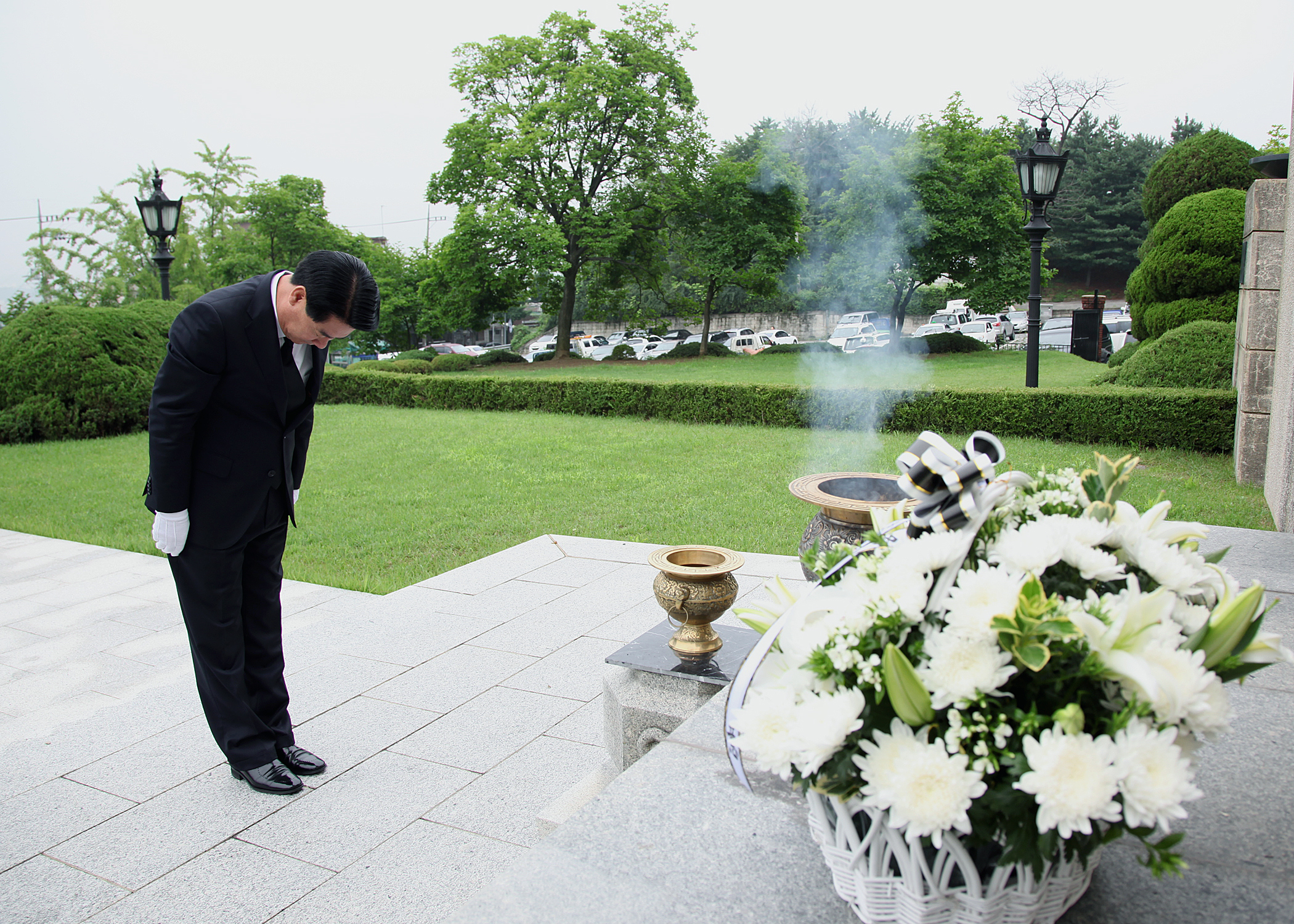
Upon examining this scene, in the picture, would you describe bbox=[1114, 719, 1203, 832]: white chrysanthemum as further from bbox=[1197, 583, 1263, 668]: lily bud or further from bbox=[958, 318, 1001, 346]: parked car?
bbox=[958, 318, 1001, 346]: parked car

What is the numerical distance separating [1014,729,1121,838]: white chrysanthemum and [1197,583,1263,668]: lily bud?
23cm

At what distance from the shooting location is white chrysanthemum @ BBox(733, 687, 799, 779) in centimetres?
104

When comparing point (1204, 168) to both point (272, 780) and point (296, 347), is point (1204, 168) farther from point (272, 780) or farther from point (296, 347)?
point (272, 780)

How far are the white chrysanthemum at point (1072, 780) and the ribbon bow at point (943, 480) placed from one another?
1.07 ft

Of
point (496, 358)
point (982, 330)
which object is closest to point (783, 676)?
point (496, 358)

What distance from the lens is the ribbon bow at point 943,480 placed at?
3.76ft

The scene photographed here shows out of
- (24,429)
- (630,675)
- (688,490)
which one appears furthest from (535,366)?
(630,675)

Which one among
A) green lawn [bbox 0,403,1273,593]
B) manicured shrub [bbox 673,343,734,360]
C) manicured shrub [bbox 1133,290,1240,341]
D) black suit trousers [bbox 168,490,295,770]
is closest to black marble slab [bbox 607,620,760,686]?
black suit trousers [bbox 168,490,295,770]

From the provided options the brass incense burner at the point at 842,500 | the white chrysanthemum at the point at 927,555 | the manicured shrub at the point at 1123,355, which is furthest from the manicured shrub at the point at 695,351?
the white chrysanthemum at the point at 927,555

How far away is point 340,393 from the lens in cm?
1652

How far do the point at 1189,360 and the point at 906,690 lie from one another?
10.4 meters

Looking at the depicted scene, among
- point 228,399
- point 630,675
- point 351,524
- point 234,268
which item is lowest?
point 351,524

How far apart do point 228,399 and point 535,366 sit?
22373 millimetres

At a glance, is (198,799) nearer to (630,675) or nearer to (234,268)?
(630,675)
